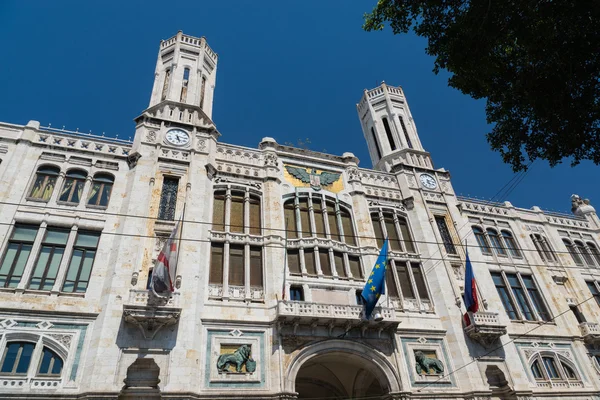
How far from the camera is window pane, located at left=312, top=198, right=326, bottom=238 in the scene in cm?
2704

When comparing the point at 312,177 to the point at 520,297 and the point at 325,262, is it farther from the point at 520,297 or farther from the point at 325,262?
the point at 520,297

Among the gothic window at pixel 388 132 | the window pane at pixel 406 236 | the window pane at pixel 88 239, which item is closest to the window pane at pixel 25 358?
the window pane at pixel 88 239

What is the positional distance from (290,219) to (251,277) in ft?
17.4

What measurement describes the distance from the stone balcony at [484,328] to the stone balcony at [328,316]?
5.27 meters

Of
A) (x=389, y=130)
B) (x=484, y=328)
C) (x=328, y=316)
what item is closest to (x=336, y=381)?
(x=328, y=316)

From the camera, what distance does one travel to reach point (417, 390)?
72.4 feet

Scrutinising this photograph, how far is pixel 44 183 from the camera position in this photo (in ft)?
75.3

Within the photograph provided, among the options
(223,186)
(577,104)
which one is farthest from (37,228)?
(577,104)

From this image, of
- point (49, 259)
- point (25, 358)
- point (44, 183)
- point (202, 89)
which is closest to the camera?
point (25, 358)

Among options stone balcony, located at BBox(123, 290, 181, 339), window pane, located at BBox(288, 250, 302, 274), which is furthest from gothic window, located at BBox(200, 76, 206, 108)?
stone balcony, located at BBox(123, 290, 181, 339)

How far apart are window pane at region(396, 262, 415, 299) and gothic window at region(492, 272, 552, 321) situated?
25.8 feet

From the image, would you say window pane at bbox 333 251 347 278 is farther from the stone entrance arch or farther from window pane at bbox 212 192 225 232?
window pane at bbox 212 192 225 232

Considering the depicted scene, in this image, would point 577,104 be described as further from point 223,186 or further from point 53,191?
point 53,191

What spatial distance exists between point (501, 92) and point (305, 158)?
16.9 meters
